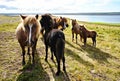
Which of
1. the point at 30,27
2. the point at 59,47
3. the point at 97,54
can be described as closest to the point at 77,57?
the point at 97,54

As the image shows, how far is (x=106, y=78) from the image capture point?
916cm

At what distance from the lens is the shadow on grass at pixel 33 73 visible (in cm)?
859

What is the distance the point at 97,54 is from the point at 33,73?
18.7ft

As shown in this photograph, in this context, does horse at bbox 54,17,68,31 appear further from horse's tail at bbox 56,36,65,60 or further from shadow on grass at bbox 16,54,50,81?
horse's tail at bbox 56,36,65,60

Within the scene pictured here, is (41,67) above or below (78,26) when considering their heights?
below

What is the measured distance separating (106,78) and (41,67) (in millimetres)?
3189

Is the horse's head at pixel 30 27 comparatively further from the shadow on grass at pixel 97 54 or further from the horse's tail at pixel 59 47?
the shadow on grass at pixel 97 54

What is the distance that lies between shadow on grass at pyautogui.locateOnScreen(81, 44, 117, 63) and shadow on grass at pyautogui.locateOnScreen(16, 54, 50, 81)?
3.90 m

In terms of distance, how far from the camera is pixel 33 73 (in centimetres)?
905

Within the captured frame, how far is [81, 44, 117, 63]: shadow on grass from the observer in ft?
40.1

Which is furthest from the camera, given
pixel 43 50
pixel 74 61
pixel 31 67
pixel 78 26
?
pixel 78 26

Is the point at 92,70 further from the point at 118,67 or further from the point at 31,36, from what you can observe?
the point at 31,36

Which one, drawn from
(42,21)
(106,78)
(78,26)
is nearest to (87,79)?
(106,78)

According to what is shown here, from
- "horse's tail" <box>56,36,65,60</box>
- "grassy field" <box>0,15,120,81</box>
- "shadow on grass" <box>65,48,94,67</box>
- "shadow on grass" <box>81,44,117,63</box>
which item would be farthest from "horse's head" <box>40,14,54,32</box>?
"shadow on grass" <box>81,44,117,63</box>
